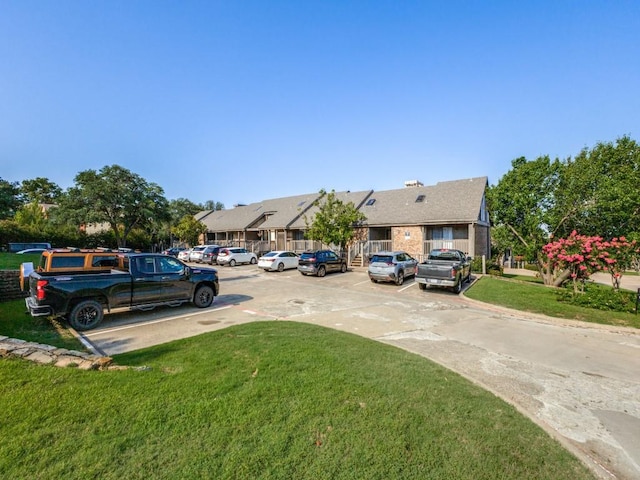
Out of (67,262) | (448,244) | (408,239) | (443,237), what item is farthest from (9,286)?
(443,237)

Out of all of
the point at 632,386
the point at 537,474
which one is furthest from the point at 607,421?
the point at 537,474

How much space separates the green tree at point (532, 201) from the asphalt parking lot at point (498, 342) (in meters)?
6.13

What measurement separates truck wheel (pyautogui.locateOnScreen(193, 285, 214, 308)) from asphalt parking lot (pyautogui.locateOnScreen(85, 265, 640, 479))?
11.0 inches

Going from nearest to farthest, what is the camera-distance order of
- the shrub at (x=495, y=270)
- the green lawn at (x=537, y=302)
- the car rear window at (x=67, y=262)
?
the car rear window at (x=67, y=262), the green lawn at (x=537, y=302), the shrub at (x=495, y=270)

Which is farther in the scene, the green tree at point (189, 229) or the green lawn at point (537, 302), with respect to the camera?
the green tree at point (189, 229)

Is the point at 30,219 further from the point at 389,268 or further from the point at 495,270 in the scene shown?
the point at 495,270

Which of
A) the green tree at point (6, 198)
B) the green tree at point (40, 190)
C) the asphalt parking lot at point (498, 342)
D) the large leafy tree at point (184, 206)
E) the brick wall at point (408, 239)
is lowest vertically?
the asphalt parking lot at point (498, 342)

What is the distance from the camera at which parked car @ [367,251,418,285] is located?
634 inches

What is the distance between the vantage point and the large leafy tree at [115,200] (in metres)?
32.8

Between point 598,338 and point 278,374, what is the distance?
8.49 meters

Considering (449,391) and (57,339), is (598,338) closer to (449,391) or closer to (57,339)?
(449,391)

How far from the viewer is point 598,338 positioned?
802 centimetres

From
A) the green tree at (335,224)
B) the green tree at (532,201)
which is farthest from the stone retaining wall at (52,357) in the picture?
the green tree at (335,224)

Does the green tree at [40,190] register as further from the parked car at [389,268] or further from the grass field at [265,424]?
the grass field at [265,424]
